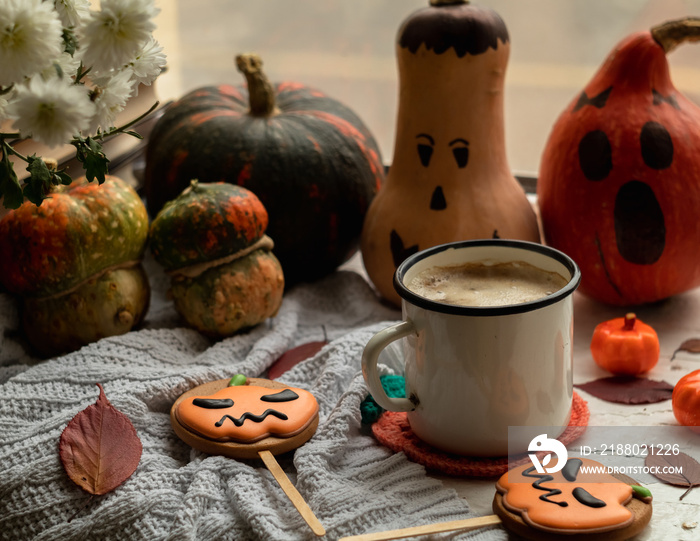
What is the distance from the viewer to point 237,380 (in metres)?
0.77

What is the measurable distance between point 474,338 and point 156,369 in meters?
0.36

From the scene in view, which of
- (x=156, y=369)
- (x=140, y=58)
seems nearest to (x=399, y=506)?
(x=156, y=369)

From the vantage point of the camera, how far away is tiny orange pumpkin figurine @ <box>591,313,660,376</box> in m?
0.82

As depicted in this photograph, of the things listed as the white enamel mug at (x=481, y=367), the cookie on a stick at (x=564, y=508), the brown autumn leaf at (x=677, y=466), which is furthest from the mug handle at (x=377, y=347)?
the brown autumn leaf at (x=677, y=466)

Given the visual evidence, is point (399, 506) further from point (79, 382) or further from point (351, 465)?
point (79, 382)

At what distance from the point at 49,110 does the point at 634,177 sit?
0.67 meters

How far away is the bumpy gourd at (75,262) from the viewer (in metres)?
0.81

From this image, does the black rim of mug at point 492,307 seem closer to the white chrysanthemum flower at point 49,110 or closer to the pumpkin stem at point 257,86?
the white chrysanthemum flower at point 49,110

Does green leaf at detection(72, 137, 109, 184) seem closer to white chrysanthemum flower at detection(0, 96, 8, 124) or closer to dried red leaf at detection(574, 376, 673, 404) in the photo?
white chrysanthemum flower at detection(0, 96, 8, 124)

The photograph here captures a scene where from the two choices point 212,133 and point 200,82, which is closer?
point 212,133

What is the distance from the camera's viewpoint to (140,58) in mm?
599

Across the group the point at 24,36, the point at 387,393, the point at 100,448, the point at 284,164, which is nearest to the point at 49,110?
the point at 24,36

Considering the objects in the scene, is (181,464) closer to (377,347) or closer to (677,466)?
(377,347)

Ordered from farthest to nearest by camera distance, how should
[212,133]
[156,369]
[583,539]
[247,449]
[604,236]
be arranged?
[212,133]
[604,236]
[156,369]
[247,449]
[583,539]
